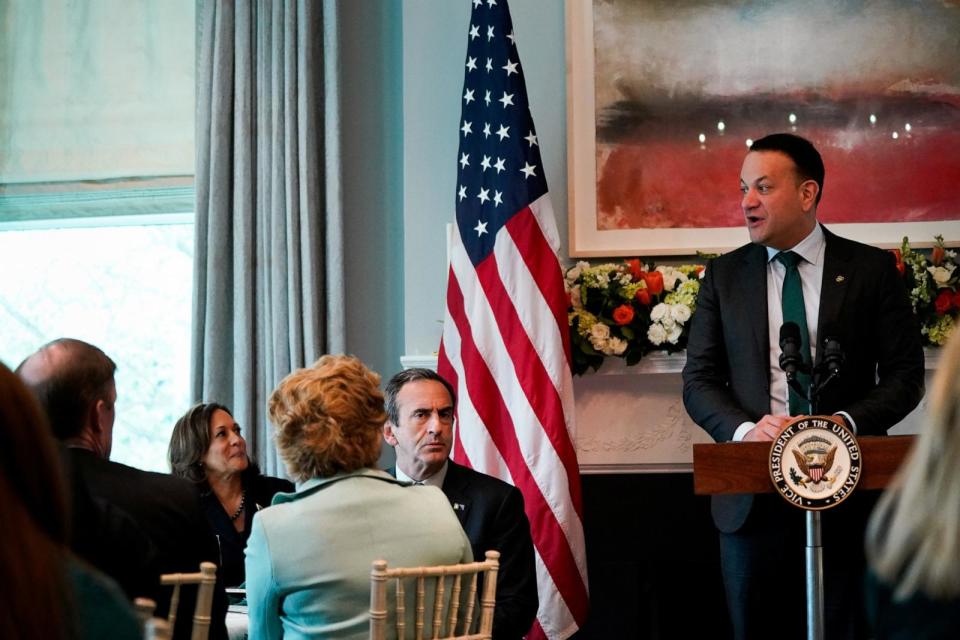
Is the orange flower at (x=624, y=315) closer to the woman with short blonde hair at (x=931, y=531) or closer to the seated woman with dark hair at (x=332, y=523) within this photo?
the seated woman with dark hair at (x=332, y=523)

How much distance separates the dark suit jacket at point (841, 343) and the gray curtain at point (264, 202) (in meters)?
1.95

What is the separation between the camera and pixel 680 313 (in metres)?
4.51

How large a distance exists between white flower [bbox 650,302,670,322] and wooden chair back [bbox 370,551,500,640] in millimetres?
2093

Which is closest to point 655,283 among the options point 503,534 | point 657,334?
point 657,334

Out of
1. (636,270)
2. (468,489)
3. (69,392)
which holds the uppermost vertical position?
(636,270)

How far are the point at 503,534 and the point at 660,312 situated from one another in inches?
53.9

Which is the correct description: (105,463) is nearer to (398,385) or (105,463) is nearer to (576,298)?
(398,385)

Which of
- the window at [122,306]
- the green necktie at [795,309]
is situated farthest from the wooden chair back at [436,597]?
the window at [122,306]

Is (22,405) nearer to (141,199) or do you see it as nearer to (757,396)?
(757,396)

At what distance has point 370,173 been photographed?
5383 mm

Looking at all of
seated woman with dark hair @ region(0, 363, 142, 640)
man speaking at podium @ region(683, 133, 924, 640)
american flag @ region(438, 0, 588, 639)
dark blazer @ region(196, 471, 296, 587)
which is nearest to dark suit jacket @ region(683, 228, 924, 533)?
man speaking at podium @ region(683, 133, 924, 640)

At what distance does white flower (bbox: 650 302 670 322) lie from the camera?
4.52 metres

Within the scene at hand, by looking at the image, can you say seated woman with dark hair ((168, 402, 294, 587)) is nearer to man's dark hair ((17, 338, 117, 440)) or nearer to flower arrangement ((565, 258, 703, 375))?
flower arrangement ((565, 258, 703, 375))

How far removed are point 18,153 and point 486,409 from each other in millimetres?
2720
